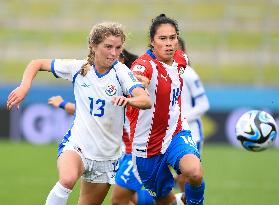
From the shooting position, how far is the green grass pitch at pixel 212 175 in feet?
37.4

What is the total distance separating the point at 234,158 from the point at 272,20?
7.07 m

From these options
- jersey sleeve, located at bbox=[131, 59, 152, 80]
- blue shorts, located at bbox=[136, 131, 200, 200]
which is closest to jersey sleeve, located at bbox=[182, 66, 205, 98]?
blue shorts, located at bbox=[136, 131, 200, 200]

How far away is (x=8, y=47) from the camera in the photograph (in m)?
22.4

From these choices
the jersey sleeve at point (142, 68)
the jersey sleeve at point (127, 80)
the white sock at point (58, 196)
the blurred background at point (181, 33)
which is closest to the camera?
the white sock at point (58, 196)

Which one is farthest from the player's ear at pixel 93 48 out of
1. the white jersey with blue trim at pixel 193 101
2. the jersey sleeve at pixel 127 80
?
the white jersey with blue trim at pixel 193 101

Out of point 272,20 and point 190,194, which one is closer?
point 190,194

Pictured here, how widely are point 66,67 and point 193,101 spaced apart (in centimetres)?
299

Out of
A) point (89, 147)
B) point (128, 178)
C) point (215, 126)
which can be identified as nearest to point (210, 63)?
point (215, 126)

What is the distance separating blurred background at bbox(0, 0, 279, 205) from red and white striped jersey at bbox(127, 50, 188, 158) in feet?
19.4

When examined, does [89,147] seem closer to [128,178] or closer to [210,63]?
[128,178]

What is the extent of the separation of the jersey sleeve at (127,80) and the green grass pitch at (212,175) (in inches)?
140

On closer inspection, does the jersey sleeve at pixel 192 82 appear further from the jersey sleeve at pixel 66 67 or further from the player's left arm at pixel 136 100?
the player's left arm at pixel 136 100

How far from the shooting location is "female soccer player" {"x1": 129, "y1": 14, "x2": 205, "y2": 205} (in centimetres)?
805

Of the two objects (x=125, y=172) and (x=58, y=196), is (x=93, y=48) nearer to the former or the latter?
(x=58, y=196)
